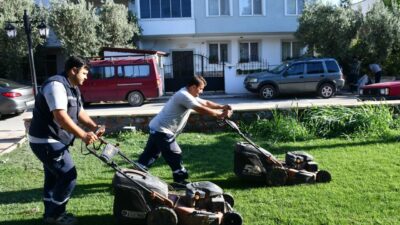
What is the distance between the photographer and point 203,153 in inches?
332

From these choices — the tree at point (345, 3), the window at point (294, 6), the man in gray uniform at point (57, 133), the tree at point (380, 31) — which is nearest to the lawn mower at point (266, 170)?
the man in gray uniform at point (57, 133)

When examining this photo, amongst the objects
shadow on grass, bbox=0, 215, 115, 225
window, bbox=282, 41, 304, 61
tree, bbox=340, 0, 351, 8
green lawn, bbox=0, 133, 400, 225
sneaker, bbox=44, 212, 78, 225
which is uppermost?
tree, bbox=340, 0, 351, 8

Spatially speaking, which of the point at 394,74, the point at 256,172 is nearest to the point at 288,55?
the point at 394,74

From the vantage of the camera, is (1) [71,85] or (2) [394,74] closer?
(1) [71,85]

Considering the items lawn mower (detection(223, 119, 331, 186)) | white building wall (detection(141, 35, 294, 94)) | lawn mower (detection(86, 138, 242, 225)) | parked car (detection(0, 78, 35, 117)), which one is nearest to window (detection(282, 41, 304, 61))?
white building wall (detection(141, 35, 294, 94))

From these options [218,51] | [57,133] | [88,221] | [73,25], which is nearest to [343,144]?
[88,221]

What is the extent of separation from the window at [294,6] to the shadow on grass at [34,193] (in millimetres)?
22074

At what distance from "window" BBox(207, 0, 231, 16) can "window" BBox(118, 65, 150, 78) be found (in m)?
8.92

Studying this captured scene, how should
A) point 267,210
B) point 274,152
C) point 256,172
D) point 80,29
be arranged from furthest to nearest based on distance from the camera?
1. point 80,29
2. point 274,152
3. point 256,172
4. point 267,210

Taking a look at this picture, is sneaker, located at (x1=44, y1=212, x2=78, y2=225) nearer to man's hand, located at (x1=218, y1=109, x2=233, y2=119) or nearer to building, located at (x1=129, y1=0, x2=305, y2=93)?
man's hand, located at (x1=218, y1=109, x2=233, y2=119)

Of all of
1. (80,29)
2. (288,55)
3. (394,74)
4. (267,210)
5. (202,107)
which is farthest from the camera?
(288,55)

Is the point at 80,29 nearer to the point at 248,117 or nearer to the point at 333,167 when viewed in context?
the point at 248,117

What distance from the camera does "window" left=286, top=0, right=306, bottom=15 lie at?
2661 centimetres

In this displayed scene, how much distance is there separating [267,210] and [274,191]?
2.28ft
